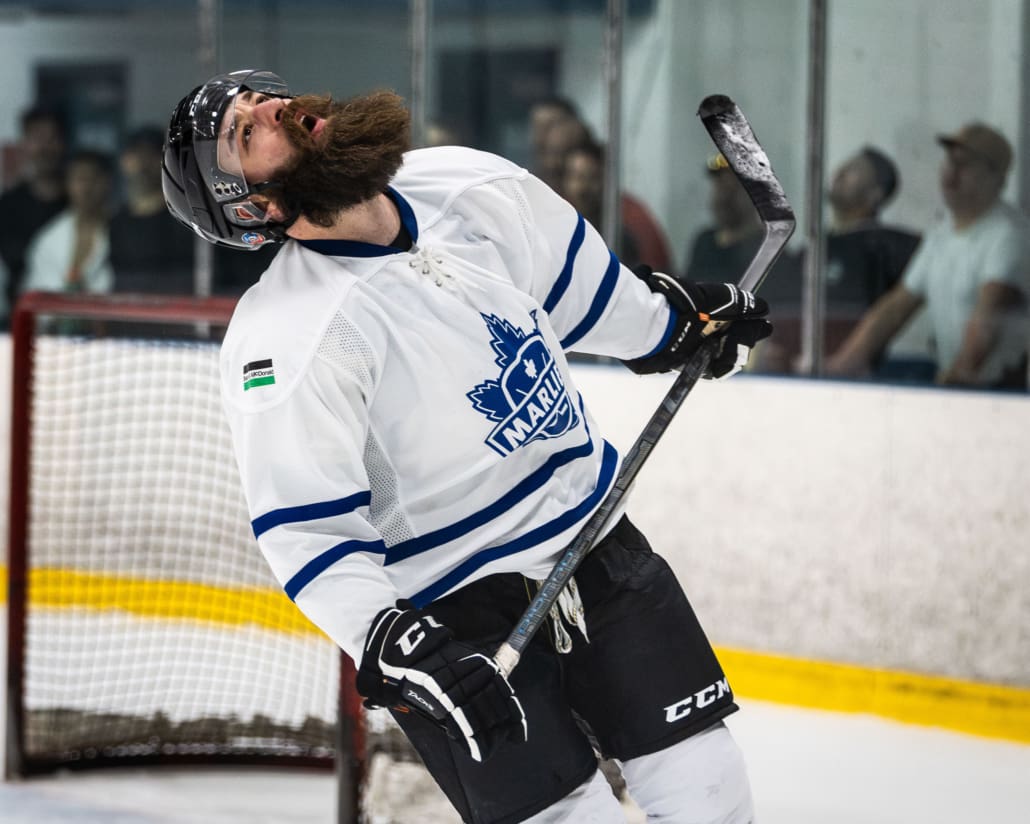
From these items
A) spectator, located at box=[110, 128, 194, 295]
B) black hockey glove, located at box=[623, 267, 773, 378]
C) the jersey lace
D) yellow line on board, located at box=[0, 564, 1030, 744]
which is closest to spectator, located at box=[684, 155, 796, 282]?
yellow line on board, located at box=[0, 564, 1030, 744]

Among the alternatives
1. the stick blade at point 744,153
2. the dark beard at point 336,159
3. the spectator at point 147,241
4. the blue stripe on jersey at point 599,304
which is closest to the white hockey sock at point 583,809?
the blue stripe on jersey at point 599,304

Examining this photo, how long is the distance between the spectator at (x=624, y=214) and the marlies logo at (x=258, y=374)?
2.37 m

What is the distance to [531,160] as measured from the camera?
159 inches

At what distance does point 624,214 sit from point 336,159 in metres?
2.36

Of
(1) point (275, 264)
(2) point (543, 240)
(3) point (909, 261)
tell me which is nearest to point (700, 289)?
(2) point (543, 240)

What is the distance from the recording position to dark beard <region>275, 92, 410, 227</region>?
62.4 inches

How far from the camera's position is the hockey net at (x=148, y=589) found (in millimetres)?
3121

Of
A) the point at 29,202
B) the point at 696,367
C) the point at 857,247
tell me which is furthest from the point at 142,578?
the point at 696,367

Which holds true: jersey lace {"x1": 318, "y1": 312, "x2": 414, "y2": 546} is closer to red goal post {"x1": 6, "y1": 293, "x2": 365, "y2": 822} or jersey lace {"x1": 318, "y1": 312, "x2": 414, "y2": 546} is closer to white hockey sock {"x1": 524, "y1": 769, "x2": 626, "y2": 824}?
white hockey sock {"x1": 524, "y1": 769, "x2": 626, "y2": 824}

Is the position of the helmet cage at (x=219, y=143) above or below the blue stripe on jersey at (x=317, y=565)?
above

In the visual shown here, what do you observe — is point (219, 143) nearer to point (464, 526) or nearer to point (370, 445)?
point (370, 445)

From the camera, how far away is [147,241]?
4.60 m

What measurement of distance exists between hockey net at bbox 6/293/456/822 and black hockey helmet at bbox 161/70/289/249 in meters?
1.10

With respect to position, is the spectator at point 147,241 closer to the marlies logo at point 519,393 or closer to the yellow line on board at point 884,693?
the yellow line on board at point 884,693
